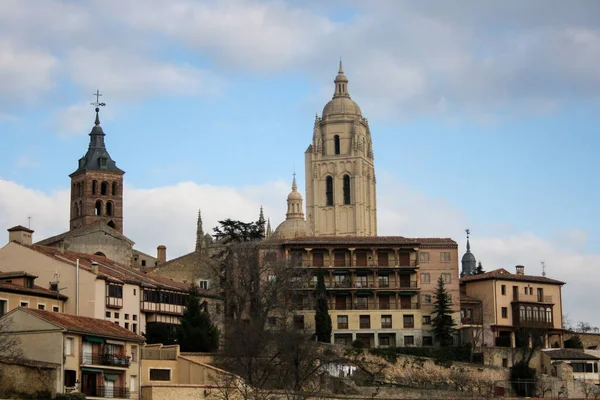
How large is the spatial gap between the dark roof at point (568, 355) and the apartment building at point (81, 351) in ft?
131

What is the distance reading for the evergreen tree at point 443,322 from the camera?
10351 cm

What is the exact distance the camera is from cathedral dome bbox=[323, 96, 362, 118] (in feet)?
570

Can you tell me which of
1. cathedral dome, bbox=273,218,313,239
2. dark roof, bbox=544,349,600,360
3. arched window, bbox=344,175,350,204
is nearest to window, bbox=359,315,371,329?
dark roof, bbox=544,349,600,360

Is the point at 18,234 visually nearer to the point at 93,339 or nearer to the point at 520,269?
the point at 93,339

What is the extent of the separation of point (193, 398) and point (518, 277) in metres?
50.6

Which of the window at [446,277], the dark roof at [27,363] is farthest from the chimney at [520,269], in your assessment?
the dark roof at [27,363]

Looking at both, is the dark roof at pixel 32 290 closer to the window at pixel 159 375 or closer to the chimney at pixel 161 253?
the window at pixel 159 375

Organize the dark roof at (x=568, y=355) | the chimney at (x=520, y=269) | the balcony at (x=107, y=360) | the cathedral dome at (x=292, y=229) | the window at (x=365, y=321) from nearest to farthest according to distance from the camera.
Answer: the balcony at (x=107, y=360) < the dark roof at (x=568, y=355) < the window at (x=365, y=321) < the chimney at (x=520, y=269) < the cathedral dome at (x=292, y=229)

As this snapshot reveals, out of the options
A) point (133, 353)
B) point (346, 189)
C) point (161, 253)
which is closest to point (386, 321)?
point (161, 253)

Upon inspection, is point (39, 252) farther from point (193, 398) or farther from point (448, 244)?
point (448, 244)

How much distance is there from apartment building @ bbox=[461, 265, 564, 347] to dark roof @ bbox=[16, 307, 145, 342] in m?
42.9

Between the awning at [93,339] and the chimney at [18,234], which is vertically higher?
the chimney at [18,234]

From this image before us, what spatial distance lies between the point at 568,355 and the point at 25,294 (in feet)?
143

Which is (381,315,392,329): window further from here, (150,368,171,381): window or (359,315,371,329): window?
(150,368,171,381): window
